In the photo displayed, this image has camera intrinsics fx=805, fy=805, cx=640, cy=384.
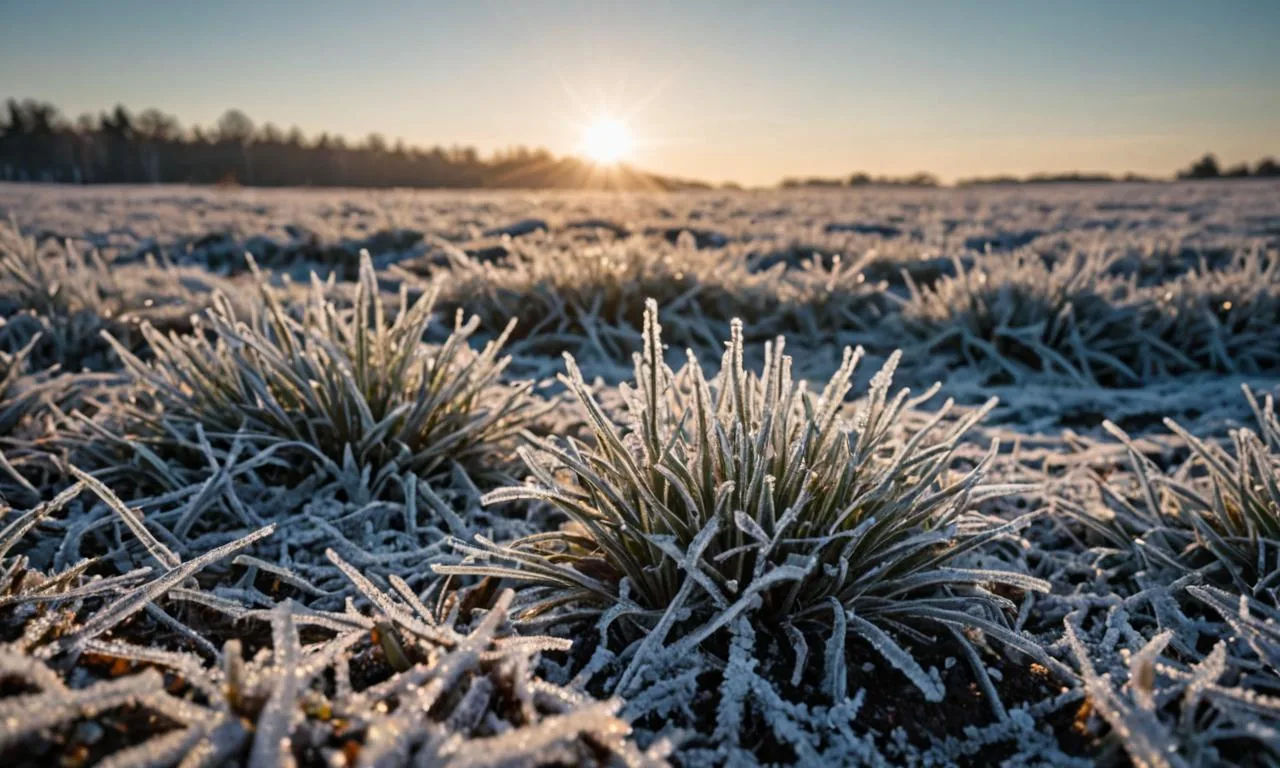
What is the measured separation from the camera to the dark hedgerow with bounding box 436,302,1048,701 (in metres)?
1.32

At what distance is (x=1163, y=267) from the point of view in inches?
276

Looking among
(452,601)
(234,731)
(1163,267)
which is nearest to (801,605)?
(452,601)

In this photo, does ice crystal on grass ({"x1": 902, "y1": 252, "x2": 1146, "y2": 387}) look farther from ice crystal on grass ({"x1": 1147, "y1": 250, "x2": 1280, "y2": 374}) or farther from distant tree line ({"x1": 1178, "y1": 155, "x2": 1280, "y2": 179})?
distant tree line ({"x1": 1178, "y1": 155, "x2": 1280, "y2": 179})

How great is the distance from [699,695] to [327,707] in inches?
21.3

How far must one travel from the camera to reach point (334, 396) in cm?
215

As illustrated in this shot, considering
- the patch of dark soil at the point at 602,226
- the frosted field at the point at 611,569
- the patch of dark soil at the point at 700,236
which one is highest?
the patch of dark soil at the point at 602,226

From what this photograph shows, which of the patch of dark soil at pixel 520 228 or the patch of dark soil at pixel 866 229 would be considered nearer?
the patch of dark soil at pixel 520 228

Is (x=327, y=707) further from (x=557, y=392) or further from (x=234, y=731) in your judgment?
(x=557, y=392)

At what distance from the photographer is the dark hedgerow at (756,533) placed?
1.32 meters

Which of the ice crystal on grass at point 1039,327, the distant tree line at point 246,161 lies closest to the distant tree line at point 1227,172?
the distant tree line at point 246,161

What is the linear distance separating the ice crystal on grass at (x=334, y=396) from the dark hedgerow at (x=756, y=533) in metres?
0.70

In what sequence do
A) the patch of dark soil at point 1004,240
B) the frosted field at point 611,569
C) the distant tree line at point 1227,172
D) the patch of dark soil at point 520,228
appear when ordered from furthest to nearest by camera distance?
the distant tree line at point 1227,172
the patch of dark soil at point 520,228
the patch of dark soil at point 1004,240
the frosted field at point 611,569

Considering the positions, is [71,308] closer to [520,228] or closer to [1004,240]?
[520,228]

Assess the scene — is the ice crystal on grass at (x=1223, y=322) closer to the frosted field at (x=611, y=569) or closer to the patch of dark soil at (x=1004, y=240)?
the frosted field at (x=611, y=569)
